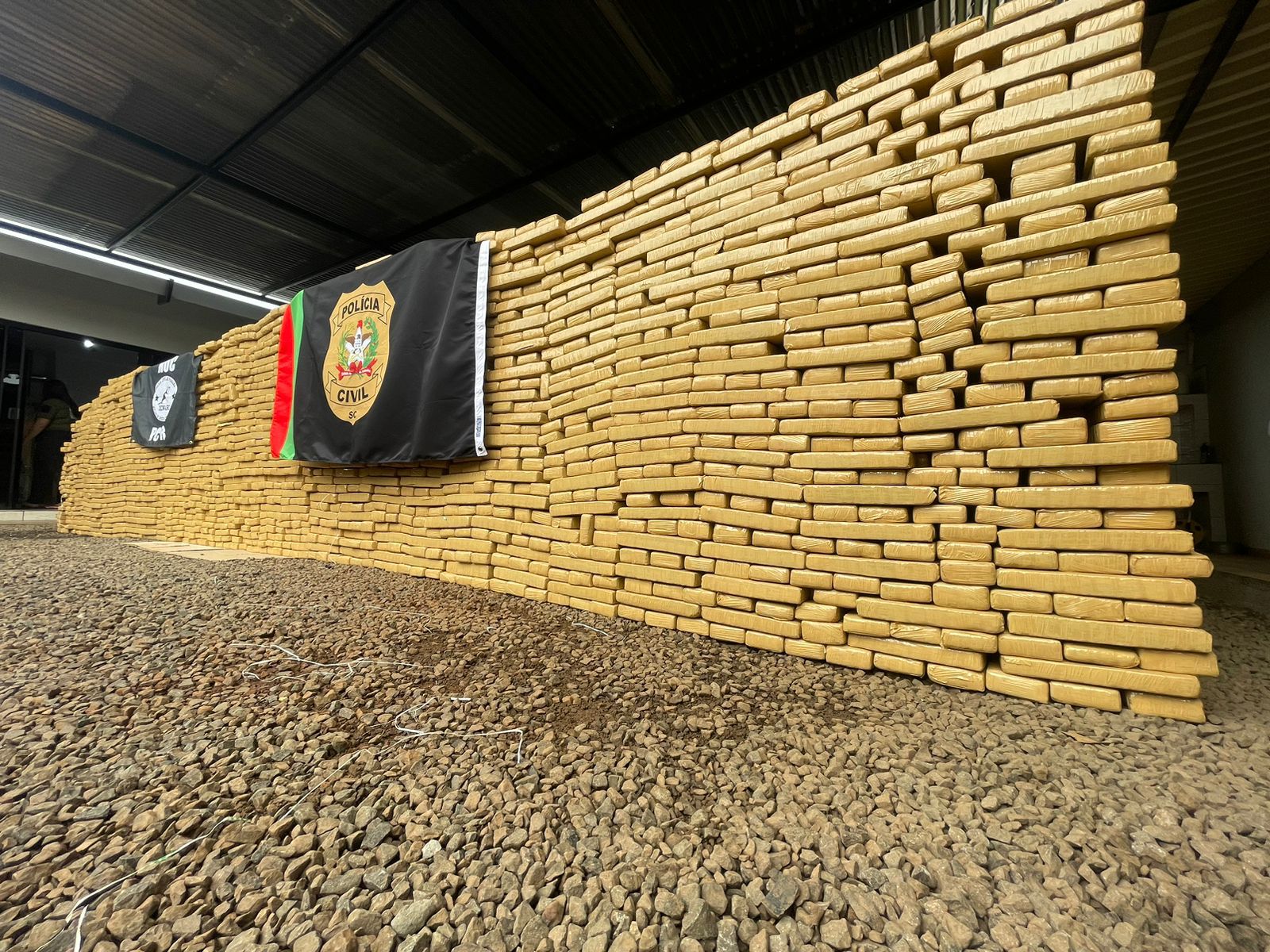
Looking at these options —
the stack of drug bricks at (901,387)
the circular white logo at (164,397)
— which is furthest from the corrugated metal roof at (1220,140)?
the circular white logo at (164,397)

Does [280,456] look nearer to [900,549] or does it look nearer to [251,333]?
[251,333]

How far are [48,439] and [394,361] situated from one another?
11.3 meters

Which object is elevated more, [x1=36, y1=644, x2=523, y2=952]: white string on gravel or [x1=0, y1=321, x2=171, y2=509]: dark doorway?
[x1=0, y1=321, x2=171, y2=509]: dark doorway

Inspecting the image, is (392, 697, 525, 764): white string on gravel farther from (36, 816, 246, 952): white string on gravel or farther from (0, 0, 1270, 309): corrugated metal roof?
(0, 0, 1270, 309): corrugated metal roof

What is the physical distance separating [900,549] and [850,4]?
400 cm

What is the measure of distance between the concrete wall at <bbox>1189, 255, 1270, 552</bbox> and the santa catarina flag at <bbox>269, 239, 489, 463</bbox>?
8662 millimetres

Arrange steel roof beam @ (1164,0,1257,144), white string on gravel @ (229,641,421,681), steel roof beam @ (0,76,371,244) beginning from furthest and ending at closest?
1. steel roof beam @ (0,76,371,244)
2. steel roof beam @ (1164,0,1257,144)
3. white string on gravel @ (229,641,421,681)

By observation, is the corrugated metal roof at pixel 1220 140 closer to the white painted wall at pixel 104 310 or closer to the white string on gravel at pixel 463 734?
the white string on gravel at pixel 463 734

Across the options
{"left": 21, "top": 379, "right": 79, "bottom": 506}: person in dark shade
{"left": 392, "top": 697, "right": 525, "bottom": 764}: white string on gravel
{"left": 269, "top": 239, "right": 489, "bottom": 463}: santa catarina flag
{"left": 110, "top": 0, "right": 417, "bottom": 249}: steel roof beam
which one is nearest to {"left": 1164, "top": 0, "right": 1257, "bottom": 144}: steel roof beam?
{"left": 269, "top": 239, "right": 489, "bottom": 463}: santa catarina flag

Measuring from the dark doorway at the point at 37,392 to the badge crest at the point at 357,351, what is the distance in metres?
9.67

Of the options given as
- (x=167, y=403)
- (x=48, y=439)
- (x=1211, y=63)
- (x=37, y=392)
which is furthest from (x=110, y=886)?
(x=48, y=439)

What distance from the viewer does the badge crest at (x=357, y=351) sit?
4.05m

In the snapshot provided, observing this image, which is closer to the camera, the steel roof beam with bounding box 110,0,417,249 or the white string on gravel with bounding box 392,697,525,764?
the white string on gravel with bounding box 392,697,525,764

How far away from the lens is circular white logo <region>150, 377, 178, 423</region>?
22.1 feet
